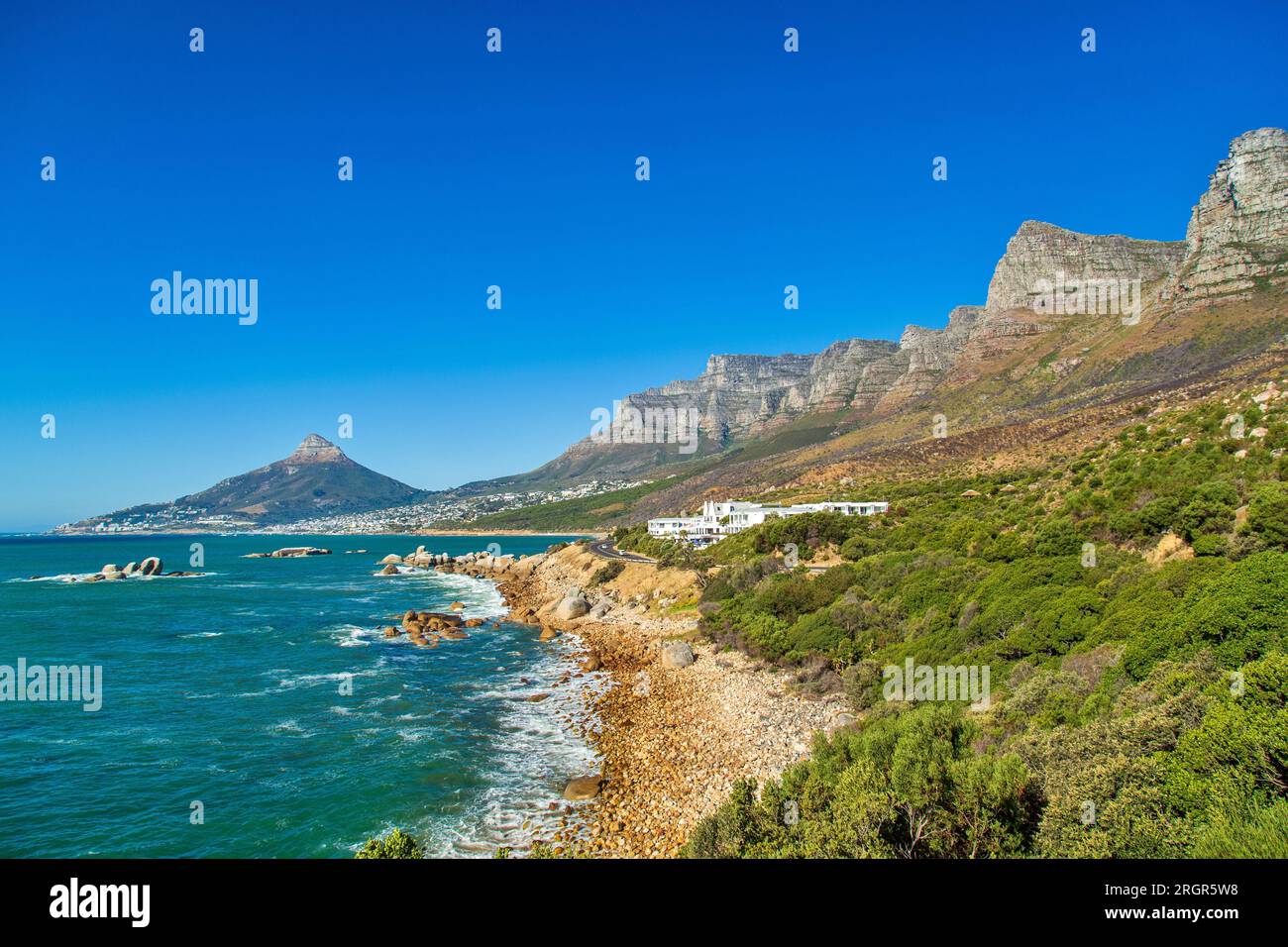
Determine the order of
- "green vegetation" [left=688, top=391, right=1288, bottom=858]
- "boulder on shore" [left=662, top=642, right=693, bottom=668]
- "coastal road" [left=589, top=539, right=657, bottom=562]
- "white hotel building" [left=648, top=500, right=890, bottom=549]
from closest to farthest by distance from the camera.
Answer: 1. "green vegetation" [left=688, top=391, right=1288, bottom=858]
2. "boulder on shore" [left=662, top=642, right=693, bottom=668]
3. "white hotel building" [left=648, top=500, right=890, bottom=549]
4. "coastal road" [left=589, top=539, right=657, bottom=562]

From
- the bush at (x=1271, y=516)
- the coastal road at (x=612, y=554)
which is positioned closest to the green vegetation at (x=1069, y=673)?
the bush at (x=1271, y=516)

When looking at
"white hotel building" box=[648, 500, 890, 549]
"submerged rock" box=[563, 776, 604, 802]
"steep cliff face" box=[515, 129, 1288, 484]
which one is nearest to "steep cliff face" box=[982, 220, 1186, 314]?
"steep cliff face" box=[515, 129, 1288, 484]

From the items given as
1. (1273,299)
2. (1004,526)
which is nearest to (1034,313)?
(1273,299)

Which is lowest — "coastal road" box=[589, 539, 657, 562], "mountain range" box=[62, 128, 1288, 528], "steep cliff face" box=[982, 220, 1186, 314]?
"coastal road" box=[589, 539, 657, 562]

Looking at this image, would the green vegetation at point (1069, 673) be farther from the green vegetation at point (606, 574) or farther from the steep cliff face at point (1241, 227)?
the steep cliff face at point (1241, 227)

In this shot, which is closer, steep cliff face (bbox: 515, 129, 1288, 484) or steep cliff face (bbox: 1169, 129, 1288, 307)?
steep cliff face (bbox: 1169, 129, 1288, 307)

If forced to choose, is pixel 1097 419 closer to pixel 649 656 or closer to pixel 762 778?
pixel 649 656

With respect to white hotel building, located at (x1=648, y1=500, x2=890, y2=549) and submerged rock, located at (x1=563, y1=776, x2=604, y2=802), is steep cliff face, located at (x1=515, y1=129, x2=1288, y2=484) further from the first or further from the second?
submerged rock, located at (x1=563, y1=776, x2=604, y2=802)
